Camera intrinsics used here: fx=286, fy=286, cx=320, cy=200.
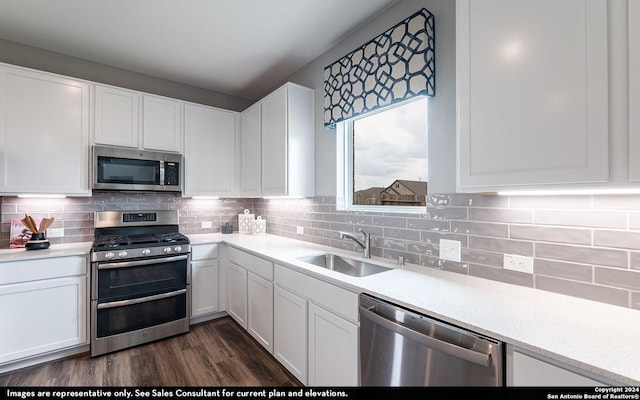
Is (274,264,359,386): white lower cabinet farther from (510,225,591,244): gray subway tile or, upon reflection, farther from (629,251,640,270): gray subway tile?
(629,251,640,270): gray subway tile

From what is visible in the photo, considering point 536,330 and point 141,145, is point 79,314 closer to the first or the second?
point 141,145

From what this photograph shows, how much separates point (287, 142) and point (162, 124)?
1.40 meters

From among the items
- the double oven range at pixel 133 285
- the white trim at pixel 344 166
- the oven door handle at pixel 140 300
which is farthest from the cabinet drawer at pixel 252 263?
the white trim at pixel 344 166

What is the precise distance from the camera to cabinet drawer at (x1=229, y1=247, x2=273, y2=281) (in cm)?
229

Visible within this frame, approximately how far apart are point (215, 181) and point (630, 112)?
130 inches

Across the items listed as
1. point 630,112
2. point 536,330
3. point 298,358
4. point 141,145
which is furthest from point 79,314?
point 630,112

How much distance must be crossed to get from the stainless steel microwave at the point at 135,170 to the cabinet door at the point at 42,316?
880 mm

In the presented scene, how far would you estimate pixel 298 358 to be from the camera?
6.48 ft

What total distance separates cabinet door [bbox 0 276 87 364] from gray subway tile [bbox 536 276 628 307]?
10.7 feet

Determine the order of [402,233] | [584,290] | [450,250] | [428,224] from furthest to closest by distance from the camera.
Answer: [402,233] < [428,224] < [450,250] < [584,290]

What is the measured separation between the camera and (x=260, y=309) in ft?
Result: 7.99

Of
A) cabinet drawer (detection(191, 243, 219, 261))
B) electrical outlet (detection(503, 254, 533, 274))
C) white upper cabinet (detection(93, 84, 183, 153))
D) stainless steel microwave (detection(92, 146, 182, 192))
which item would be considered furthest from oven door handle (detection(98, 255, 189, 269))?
electrical outlet (detection(503, 254, 533, 274))

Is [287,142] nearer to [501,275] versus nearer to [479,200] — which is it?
[479,200]

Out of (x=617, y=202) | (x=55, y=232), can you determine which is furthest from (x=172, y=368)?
(x=617, y=202)
